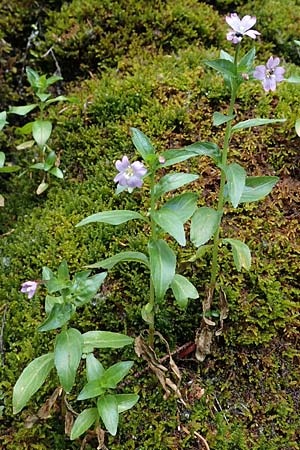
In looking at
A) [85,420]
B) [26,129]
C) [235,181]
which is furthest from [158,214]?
[26,129]

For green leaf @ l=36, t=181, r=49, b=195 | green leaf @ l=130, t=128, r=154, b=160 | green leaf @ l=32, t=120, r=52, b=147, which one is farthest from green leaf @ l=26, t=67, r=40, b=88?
green leaf @ l=130, t=128, r=154, b=160

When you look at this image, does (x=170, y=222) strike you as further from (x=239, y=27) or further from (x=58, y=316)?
(x=239, y=27)

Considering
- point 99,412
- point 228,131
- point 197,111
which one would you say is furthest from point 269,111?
point 99,412

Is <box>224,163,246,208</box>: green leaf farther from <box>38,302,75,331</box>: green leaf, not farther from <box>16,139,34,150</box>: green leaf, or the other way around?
<box>16,139,34,150</box>: green leaf

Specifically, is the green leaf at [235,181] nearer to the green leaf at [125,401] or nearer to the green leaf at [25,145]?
the green leaf at [125,401]

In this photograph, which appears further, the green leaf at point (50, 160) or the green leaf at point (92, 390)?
the green leaf at point (50, 160)

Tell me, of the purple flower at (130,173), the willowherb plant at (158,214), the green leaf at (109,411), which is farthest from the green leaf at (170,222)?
the green leaf at (109,411)

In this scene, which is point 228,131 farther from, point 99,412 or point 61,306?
point 99,412
